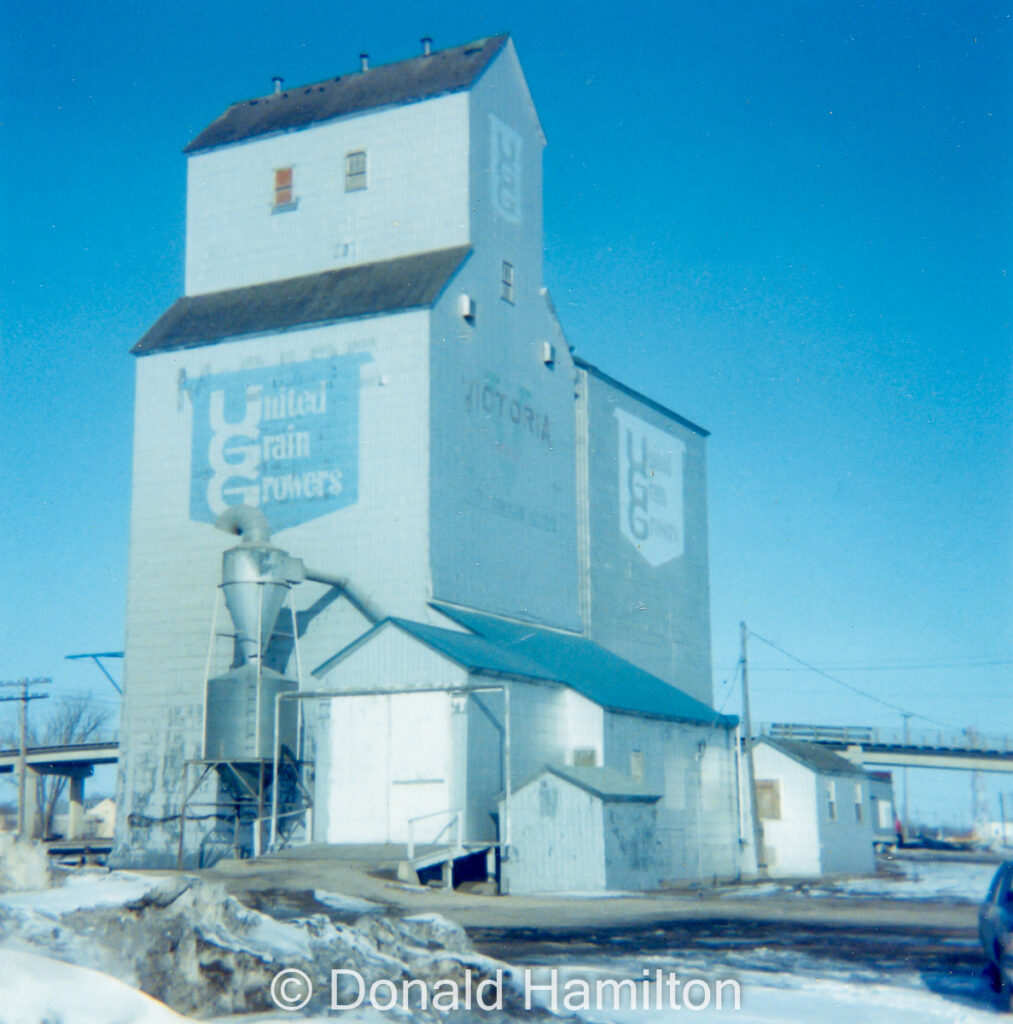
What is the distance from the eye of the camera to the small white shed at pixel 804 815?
4425 centimetres

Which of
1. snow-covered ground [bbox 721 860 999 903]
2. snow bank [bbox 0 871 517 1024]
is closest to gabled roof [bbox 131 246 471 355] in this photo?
snow-covered ground [bbox 721 860 999 903]

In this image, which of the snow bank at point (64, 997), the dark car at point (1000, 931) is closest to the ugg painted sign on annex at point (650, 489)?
the dark car at point (1000, 931)

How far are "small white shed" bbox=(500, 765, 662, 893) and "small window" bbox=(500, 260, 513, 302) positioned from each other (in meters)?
16.0

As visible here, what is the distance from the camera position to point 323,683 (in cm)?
3103

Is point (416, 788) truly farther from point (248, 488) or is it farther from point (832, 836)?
point (832, 836)

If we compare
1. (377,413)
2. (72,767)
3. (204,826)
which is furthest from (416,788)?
(72,767)

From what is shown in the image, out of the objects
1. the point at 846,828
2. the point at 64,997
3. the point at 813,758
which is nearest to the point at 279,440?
the point at 813,758

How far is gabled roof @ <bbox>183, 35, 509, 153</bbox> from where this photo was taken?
38344 millimetres

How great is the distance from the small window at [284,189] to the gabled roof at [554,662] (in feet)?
47.1

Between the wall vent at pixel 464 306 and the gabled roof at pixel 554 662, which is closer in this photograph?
the gabled roof at pixel 554 662

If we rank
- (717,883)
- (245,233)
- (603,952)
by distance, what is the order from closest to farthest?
(603,952)
(717,883)
(245,233)

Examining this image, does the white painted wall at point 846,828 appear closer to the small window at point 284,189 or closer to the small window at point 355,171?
the small window at point 355,171

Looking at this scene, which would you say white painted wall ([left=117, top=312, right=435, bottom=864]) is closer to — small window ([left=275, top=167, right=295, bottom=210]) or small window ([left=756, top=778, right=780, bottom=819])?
small window ([left=275, top=167, right=295, bottom=210])

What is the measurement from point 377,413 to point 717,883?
50.7 ft
